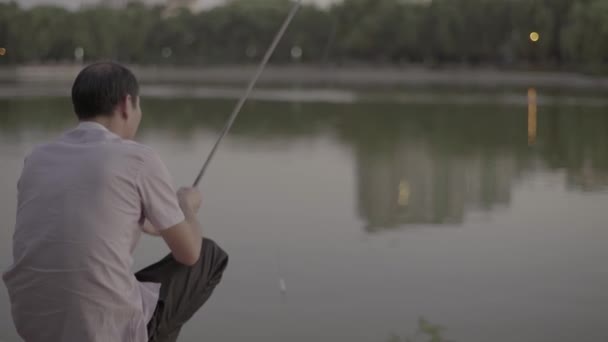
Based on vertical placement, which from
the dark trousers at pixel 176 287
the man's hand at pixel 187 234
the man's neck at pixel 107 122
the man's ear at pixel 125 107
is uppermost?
the man's ear at pixel 125 107

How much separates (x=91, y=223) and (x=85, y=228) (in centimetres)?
2

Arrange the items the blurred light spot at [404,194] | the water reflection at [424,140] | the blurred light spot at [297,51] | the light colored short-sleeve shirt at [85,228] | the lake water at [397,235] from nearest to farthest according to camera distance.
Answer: the light colored short-sleeve shirt at [85,228], the lake water at [397,235], the blurred light spot at [404,194], the water reflection at [424,140], the blurred light spot at [297,51]

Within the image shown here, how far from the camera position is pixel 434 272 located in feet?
14.2

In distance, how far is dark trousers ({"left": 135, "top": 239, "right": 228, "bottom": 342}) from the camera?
6.75 feet

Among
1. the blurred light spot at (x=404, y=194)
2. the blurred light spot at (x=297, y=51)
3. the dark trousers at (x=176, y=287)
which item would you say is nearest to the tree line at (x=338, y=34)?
the blurred light spot at (x=297, y=51)

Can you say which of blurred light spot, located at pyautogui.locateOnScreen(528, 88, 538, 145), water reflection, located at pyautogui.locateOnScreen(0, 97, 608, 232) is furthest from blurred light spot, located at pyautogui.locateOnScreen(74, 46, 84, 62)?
blurred light spot, located at pyautogui.locateOnScreen(528, 88, 538, 145)

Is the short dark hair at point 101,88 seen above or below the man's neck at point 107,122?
above

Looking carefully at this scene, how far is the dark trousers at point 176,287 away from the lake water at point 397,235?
1.20 m

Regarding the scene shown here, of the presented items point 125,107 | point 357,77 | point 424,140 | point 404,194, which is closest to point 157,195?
point 125,107

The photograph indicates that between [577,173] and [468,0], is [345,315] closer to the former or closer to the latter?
[577,173]

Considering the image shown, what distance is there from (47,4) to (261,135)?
73026 millimetres

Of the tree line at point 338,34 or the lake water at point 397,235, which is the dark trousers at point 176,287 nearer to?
the lake water at point 397,235

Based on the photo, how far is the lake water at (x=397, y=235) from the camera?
3551 mm

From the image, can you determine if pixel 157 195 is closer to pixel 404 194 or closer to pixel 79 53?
pixel 404 194
